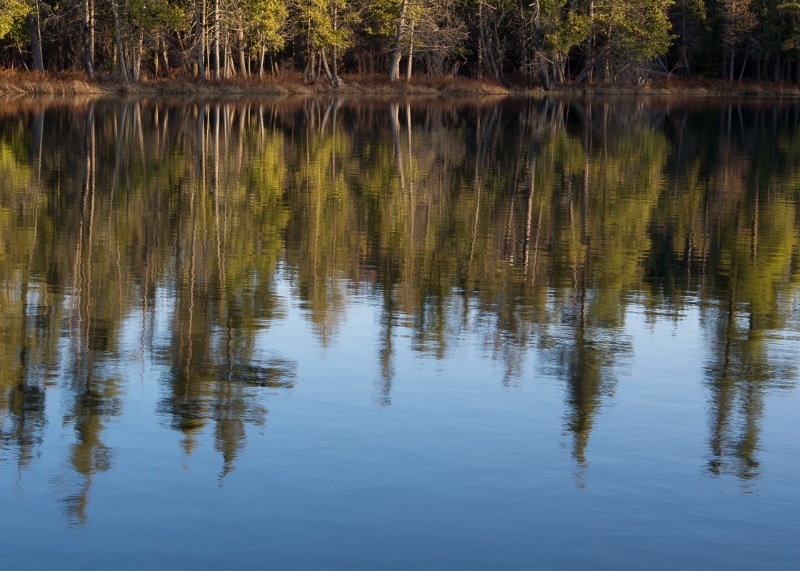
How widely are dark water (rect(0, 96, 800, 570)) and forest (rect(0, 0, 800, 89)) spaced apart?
47695mm

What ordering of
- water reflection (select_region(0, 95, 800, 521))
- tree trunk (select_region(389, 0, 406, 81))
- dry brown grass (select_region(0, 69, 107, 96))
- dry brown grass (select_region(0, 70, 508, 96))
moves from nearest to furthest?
1. water reflection (select_region(0, 95, 800, 521))
2. dry brown grass (select_region(0, 69, 107, 96))
3. dry brown grass (select_region(0, 70, 508, 96))
4. tree trunk (select_region(389, 0, 406, 81))

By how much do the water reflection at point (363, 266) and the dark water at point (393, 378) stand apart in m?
0.05

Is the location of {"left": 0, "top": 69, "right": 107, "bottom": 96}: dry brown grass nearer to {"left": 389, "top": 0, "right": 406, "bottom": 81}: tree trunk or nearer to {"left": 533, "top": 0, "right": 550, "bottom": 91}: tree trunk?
{"left": 389, "top": 0, "right": 406, "bottom": 81}: tree trunk

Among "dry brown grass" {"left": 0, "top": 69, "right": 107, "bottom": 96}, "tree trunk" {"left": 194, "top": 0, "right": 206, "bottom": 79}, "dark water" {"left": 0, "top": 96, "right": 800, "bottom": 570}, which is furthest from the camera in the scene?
"tree trunk" {"left": 194, "top": 0, "right": 206, "bottom": 79}

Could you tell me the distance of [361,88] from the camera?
77062mm

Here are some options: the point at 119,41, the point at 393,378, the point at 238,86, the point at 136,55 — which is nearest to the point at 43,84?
the point at 119,41

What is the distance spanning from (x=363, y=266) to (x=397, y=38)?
64.8 meters

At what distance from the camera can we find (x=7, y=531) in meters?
6.49

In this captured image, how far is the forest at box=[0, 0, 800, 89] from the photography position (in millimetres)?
69688

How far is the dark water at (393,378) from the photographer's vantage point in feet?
22.0

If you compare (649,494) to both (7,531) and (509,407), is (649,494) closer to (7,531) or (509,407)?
(509,407)

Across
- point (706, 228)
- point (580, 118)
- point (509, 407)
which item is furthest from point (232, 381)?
point (580, 118)

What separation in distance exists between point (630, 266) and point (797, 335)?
3.73 m

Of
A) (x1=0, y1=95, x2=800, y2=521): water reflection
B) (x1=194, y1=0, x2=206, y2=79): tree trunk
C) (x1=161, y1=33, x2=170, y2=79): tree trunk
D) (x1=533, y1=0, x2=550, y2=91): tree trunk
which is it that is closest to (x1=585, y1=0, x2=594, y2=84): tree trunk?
(x1=533, y1=0, x2=550, y2=91): tree trunk
